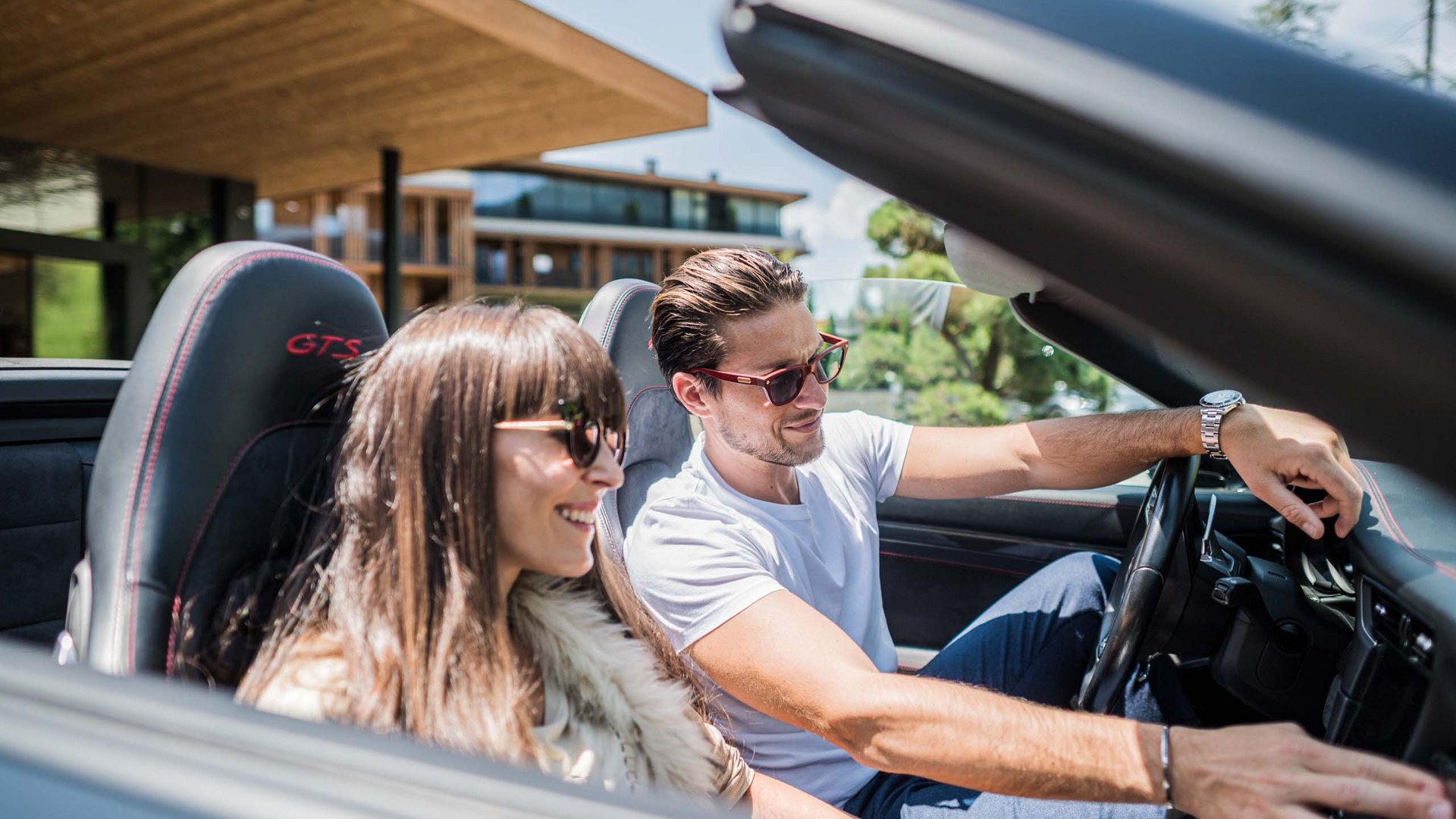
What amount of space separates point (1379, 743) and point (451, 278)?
35.1 meters

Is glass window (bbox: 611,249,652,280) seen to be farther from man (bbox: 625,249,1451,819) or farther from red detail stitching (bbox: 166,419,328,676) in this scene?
red detail stitching (bbox: 166,419,328,676)

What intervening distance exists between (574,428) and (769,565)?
671 millimetres

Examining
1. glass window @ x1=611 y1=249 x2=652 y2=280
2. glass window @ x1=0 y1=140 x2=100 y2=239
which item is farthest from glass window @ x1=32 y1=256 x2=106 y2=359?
glass window @ x1=611 y1=249 x2=652 y2=280

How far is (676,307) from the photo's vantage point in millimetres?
1917

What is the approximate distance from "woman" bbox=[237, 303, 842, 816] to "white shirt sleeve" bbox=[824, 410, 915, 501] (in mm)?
1019

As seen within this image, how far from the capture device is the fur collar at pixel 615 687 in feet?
3.87

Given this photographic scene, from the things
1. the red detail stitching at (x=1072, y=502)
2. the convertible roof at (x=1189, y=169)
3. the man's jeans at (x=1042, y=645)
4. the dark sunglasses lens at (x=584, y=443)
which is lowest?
A: the man's jeans at (x=1042, y=645)

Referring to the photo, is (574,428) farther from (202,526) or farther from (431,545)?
(202,526)

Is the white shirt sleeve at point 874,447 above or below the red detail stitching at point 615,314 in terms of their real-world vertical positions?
below

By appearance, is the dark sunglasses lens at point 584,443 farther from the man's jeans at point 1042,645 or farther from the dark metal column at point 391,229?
the dark metal column at point 391,229

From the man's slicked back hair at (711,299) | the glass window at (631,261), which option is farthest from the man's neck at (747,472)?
the glass window at (631,261)

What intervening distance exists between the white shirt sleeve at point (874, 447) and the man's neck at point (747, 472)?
290 millimetres

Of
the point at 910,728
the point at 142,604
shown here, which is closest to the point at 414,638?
the point at 142,604

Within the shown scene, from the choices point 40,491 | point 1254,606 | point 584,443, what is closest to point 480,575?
point 584,443
